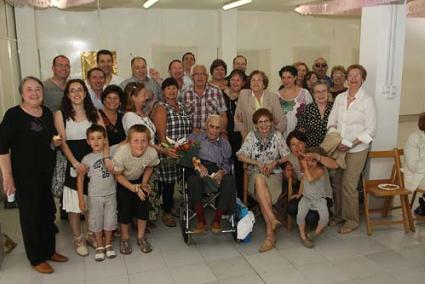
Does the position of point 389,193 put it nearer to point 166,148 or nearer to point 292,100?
point 292,100

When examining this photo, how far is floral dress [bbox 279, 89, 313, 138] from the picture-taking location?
13.1ft

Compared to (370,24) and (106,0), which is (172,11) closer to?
(106,0)

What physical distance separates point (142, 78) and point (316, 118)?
6.00 feet

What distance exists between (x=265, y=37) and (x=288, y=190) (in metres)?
5.80

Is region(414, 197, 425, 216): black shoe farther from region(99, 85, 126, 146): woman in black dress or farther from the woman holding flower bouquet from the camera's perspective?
region(99, 85, 126, 146): woman in black dress

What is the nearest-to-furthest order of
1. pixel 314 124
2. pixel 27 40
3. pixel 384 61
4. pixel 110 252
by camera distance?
pixel 110 252
pixel 314 124
pixel 384 61
pixel 27 40

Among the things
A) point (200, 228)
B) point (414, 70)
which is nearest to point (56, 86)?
point (200, 228)

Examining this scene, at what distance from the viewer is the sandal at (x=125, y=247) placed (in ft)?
10.6

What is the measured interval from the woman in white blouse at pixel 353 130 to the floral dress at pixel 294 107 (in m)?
0.40

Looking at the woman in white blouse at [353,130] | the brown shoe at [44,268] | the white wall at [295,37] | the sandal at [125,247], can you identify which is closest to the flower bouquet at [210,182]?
the sandal at [125,247]

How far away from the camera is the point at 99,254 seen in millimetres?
3156

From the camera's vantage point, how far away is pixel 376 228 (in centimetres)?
372

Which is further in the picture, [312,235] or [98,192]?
[312,235]

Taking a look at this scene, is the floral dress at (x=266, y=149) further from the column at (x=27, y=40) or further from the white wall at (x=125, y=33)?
the column at (x=27, y=40)
